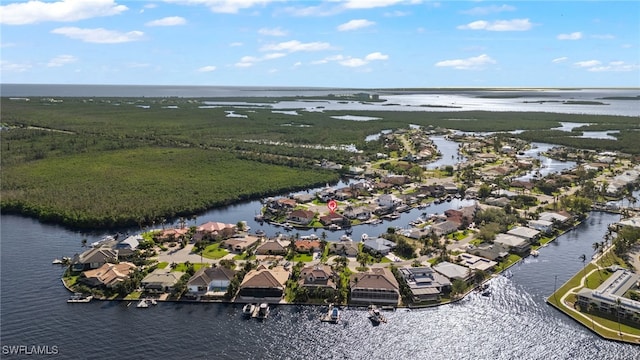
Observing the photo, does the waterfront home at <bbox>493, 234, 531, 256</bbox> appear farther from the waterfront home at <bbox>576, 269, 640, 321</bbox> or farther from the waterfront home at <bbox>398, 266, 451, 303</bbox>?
the waterfront home at <bbox>398, 266, 451, 303</bbox>

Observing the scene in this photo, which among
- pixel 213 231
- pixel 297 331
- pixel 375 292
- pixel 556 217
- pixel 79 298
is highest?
pixel 556 217

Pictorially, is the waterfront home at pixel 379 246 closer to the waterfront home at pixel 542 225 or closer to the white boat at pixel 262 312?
the white boat at pixel 262 312

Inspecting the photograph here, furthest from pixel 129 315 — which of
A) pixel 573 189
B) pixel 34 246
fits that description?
pixel 573 189

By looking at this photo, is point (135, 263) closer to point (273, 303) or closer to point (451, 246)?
point (273, 303)

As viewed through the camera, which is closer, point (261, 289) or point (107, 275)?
point (261, 289)

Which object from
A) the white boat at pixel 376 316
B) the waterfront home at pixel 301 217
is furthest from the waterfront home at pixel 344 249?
the white boat at pixel 376 316

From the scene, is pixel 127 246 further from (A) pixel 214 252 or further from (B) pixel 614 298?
(B) pixel 614 298

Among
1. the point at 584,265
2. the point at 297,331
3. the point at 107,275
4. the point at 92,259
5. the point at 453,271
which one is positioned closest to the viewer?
the point at 297,331

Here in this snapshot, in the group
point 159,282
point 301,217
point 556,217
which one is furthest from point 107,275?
point 556,217
